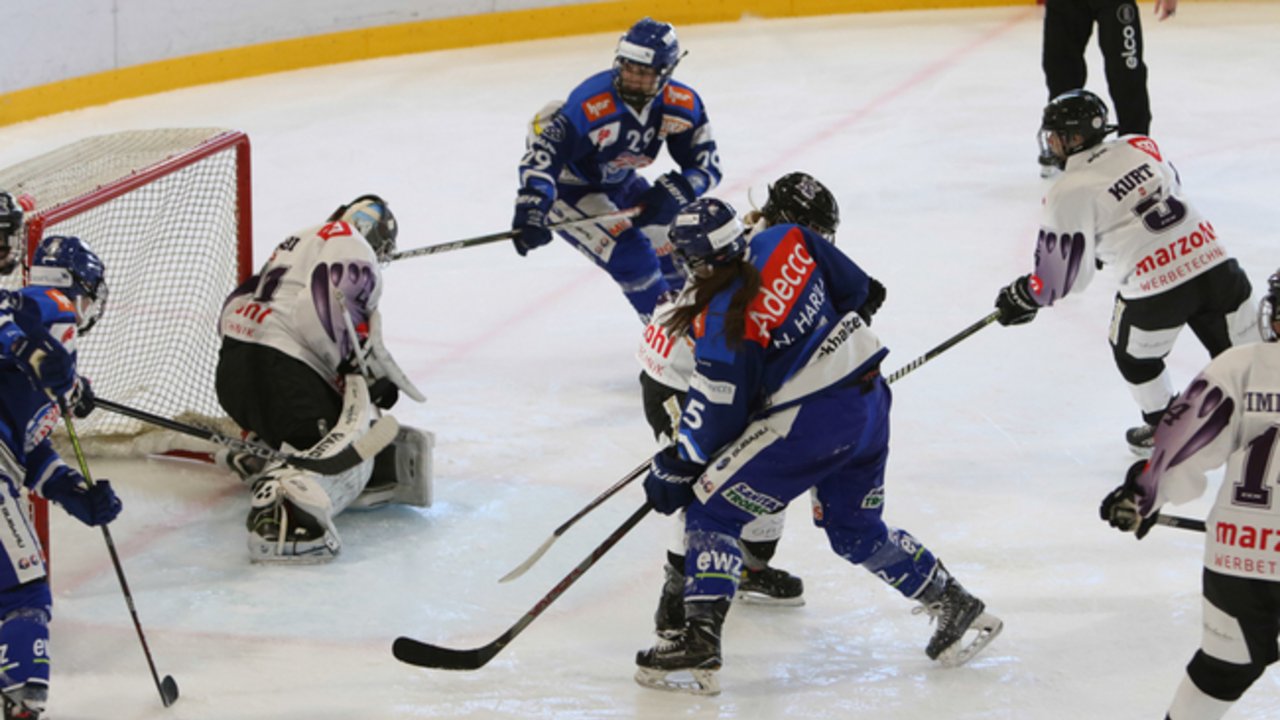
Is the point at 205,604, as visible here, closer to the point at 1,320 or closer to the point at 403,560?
the point at 403,560

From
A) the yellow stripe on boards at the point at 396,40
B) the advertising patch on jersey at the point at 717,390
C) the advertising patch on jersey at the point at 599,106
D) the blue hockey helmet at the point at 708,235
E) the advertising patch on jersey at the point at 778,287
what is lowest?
the yellow stripe on boards at the point at 396,40

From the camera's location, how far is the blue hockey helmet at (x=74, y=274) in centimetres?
317

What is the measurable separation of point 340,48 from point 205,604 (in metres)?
5.93

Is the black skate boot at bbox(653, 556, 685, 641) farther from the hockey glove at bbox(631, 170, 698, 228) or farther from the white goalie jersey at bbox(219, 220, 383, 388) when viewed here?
the hockey glove at bbox(631, 170, 698, 228)

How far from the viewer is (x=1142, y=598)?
369 centimetres

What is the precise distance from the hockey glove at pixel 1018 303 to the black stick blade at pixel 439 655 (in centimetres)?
156

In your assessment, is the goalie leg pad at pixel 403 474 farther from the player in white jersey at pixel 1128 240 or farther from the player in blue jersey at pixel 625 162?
the player in white jersey at pixel 1128 240

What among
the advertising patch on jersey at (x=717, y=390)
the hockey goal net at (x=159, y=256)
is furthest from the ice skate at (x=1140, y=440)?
the hockey goal net at (x=159, y=256)

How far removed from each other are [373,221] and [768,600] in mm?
Answer: 1370

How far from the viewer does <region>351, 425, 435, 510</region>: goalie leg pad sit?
161 inches

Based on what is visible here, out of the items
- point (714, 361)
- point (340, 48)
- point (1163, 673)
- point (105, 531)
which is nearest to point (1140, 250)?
point (1163, 673)

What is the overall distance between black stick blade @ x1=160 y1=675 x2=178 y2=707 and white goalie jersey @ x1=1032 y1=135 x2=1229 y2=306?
2.13 meters

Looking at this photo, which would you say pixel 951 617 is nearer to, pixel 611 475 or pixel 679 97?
pixel 611 475

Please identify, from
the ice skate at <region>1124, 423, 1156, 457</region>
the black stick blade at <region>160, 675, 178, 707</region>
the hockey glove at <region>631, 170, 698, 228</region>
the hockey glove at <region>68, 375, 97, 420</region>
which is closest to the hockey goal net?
the hockey glove at <region>68, 375, 97, 420</region>
